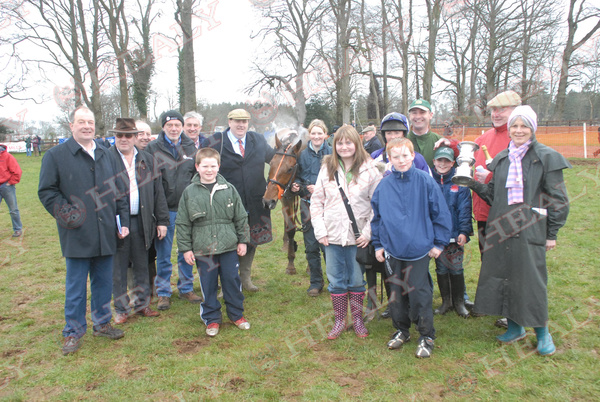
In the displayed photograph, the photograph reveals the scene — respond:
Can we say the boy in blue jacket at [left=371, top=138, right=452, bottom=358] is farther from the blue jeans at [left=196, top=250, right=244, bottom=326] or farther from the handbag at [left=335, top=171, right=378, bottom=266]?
the blue jeans at [left=196, top=250, right=244, bottom=326]

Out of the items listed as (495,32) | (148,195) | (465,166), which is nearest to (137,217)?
(148,195)

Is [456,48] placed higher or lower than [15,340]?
higher

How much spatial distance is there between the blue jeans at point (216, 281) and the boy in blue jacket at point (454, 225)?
2.21 metres

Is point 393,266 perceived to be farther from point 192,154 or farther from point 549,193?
point 192,154

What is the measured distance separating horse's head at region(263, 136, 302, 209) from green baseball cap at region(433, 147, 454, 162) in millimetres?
1853

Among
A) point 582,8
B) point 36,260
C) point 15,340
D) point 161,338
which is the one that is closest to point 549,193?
point 161,338

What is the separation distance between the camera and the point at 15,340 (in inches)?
160

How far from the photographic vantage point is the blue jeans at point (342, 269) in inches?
154

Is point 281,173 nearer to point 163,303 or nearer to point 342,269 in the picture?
point 342,269

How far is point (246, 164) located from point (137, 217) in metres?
1.42

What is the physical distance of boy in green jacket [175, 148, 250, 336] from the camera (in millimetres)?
4031

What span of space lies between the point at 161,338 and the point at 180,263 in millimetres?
1256

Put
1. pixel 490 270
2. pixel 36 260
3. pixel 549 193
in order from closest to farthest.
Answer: pixel 549 193
pixel 490 270
pixel 36 260

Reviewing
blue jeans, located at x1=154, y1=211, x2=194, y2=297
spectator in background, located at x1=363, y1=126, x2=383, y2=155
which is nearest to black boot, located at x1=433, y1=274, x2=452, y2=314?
blue jeans, located at x1=154, y1=211, x2=194, y2=297
